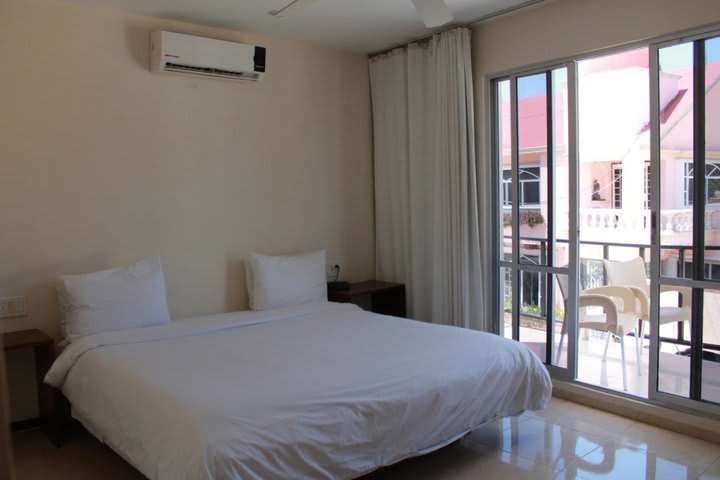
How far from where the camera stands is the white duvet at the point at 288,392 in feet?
6.68

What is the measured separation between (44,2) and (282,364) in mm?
2613

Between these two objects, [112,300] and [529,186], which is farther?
[529,186]

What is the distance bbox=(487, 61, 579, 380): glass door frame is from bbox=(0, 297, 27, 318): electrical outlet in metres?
3.12

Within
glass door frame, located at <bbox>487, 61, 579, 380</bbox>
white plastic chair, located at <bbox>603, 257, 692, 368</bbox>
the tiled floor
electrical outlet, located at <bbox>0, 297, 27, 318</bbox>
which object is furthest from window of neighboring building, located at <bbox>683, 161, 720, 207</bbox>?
electrical outlet, located at <bbox>0, 297, 27, 318</bbox>

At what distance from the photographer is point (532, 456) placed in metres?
2.91

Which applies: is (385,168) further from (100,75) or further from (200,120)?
(100,75)

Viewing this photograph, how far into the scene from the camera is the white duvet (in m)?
2.04

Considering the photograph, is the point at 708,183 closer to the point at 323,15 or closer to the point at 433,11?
the point at 433,11

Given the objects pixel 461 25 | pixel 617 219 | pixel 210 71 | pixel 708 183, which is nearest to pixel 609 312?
pixel 708 183

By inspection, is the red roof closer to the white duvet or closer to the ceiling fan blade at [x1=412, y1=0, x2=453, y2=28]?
the ceiling fan blade at [x1=412, y1=0, x2=453, y2=28]

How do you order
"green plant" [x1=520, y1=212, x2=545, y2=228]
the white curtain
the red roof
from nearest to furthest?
the red roof < "green plant" [x1=520, y1=212, x2=545, y2=228] < the white curtain

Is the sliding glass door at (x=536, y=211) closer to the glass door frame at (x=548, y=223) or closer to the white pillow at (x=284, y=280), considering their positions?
the glass door frame at (x=548, y=223)

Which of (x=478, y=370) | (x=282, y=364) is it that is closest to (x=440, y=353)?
(x=478, y=370)

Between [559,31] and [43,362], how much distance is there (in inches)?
147
